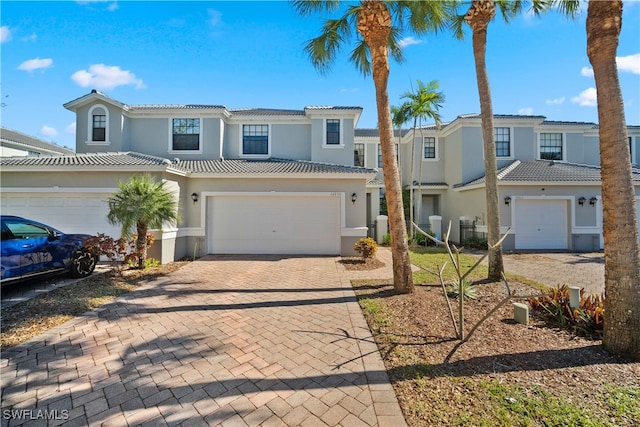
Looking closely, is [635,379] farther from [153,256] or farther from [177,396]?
[153,256]

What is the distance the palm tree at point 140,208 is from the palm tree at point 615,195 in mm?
9850

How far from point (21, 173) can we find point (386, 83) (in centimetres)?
1278

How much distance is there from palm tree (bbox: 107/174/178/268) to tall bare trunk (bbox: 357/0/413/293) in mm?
6597

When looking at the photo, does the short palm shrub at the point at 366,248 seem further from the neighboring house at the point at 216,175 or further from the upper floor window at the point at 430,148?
the upper floor window at the point at 430,148

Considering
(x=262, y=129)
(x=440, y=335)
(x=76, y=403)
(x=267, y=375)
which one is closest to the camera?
(x=76, y=403)

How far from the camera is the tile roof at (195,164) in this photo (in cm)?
1020

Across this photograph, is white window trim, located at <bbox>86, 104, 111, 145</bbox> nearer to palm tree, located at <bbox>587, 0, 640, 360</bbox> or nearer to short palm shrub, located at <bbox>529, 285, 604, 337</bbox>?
palm tree, located at <bbox>587, 0, 640, 360</bbox>

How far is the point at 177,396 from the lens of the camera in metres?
3.09

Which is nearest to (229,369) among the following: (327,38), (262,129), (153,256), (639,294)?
(639,294)

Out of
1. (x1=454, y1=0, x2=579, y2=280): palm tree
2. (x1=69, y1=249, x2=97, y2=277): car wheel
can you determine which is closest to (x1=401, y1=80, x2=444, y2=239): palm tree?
(x1=454, y1=0, x2=579, y2=280): palm tree

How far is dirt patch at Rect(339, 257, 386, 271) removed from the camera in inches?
388

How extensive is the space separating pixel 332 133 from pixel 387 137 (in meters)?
8.98

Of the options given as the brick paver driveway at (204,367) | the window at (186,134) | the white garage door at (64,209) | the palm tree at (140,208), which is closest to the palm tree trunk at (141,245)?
the palm tree at (140,208)

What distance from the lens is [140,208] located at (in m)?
8.13
